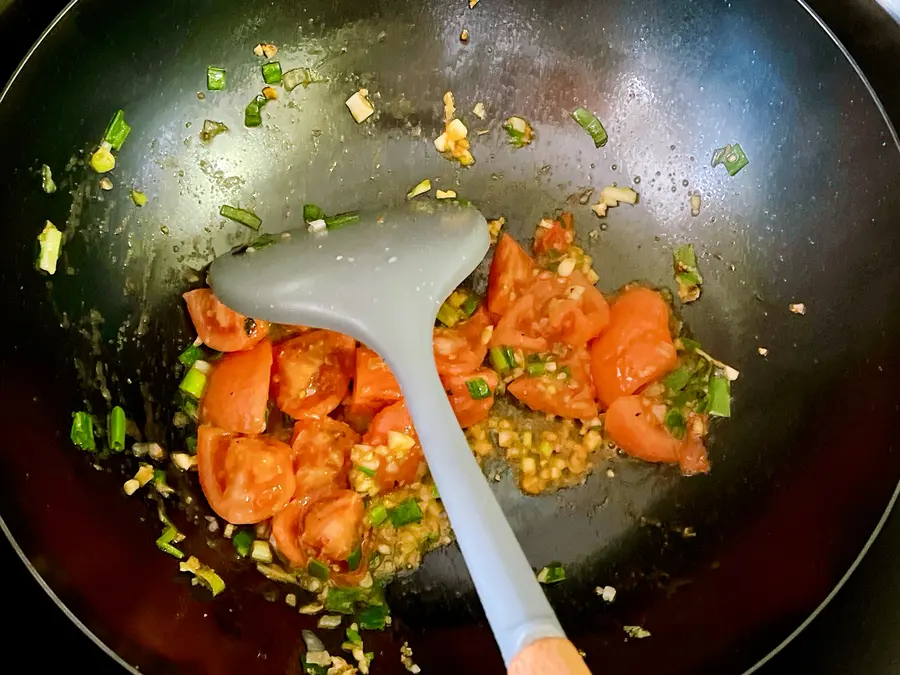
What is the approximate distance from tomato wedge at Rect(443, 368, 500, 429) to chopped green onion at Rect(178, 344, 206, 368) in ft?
1.45

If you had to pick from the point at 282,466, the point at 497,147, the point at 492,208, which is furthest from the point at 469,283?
the point at 282,466

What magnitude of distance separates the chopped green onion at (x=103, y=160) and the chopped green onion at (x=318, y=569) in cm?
72

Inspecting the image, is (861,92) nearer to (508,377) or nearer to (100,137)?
(508,377)

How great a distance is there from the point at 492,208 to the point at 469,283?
16cm

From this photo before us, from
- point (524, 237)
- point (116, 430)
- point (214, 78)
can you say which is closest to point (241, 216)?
point (214, 78)

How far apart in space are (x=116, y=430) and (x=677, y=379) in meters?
0.97

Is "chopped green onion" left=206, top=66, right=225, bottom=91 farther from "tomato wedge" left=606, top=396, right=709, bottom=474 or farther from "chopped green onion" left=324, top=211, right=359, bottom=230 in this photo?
"tomato wedge" left=606, top=396, right=709, bottom=474

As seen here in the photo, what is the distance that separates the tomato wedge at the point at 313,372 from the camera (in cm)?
124

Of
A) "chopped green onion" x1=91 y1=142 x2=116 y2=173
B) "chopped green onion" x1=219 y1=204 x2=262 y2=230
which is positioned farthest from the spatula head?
"chopped green onion" x1=91 y1=142 x2=116 y2=173

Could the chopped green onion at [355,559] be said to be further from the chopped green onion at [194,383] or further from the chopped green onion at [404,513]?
the chopped green onion at [194,383]

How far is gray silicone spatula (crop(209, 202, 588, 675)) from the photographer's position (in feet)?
3.56

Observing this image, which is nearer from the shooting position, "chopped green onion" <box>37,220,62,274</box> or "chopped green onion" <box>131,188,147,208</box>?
"chopped green onion" <box>37,220,62,274</box>

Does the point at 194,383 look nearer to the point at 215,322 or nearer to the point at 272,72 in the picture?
the point at 215,322

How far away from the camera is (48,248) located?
1071 mm
